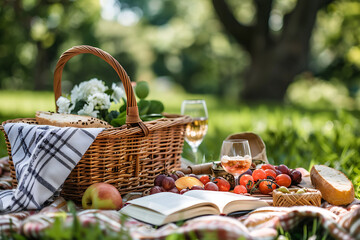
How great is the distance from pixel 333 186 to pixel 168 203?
3.08ft

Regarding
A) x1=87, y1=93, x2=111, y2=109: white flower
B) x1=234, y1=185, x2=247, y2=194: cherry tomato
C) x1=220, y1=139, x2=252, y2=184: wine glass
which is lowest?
x1=234, y1=185, x2=247, y2=194: cherry tomato

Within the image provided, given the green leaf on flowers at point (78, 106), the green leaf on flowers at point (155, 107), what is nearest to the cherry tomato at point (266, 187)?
the green leaf on flowers at point (155, 107)

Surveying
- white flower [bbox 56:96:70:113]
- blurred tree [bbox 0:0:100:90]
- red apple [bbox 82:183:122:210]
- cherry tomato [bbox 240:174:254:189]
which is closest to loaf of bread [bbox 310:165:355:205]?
cherry tomato [bbox 240:174:254:189]

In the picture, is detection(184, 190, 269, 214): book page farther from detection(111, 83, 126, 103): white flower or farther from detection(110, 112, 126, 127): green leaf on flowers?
detection(111, 83, 126, 103): white flower

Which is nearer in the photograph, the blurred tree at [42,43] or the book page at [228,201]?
the book page at [228,201]

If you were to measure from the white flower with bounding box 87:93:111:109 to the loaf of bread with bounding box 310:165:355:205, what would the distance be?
1.38 meters

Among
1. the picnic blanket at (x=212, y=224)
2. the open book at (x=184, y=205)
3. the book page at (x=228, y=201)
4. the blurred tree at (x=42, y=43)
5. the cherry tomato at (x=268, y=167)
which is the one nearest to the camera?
the picnic blanket at (x=212, y=224)

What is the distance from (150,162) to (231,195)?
0.68m

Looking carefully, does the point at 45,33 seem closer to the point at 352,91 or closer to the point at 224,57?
the point at 224,57

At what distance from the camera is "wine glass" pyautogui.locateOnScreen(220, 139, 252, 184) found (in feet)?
7.39

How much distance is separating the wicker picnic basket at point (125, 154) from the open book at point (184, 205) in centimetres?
36

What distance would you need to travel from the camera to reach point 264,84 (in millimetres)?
10422

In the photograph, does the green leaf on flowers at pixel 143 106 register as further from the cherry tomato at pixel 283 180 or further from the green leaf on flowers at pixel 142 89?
the cherry tomato at pixel 283 180

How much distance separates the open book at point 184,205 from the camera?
1.83 metres
